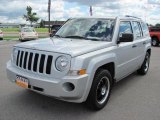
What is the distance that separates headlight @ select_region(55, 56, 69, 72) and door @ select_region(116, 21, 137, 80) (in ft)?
5.09

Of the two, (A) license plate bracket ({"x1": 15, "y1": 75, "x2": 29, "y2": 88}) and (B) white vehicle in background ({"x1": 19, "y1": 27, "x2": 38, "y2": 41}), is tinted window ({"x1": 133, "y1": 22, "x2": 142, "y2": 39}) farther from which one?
(B) white vehicle in background ({"x1": 19, "y1": 27, "x2": 38, "y2": 41})

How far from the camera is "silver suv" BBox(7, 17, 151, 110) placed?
13.2 feet

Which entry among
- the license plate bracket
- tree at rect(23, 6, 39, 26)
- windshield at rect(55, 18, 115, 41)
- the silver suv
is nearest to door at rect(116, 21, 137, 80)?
the silver suv

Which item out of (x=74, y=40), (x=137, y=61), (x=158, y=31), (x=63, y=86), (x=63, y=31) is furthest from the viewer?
(x=158, y=31)

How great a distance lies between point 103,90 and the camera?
193 inches

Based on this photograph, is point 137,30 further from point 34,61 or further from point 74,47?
point 34,61

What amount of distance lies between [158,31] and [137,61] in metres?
13.9

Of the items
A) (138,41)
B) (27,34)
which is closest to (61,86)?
(138,41)

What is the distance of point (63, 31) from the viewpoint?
5.95 m

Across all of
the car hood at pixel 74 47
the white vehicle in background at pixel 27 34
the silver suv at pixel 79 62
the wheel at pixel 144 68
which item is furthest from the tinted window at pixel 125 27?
the white vehicle in background at pixel 27 34

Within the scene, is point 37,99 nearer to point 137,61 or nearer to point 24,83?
point 24,83

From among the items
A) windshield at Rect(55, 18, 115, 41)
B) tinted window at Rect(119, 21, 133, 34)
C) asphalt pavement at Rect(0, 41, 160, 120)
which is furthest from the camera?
tinted window at Rect(119, 21, 133, 34)

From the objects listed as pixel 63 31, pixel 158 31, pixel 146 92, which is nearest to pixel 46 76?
pixel 63 31

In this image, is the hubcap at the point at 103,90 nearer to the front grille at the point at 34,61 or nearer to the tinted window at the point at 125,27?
the front grille at the point at 34,61
